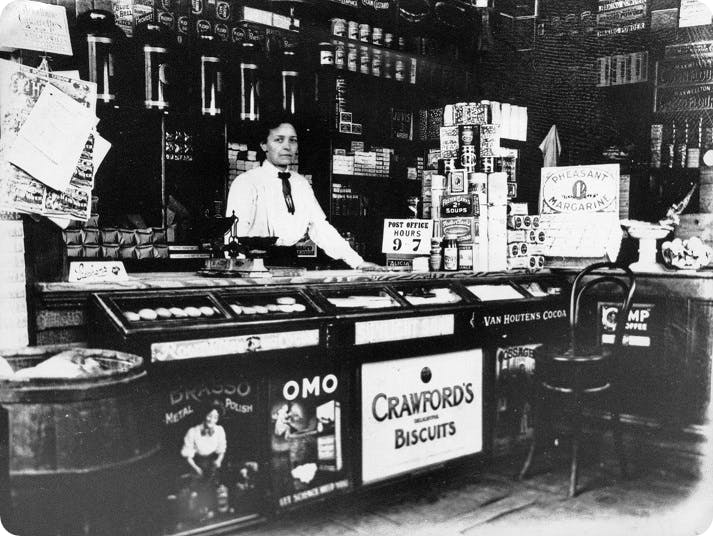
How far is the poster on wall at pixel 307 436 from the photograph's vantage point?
272 cm

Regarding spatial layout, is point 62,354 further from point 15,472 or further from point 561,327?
point 561,327

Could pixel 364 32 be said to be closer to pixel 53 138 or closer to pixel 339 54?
pixel 339 54

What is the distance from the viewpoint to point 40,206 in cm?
254

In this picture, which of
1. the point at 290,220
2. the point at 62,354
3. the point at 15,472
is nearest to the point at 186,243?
the point at 290,220

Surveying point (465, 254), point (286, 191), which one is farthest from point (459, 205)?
point (286, 191)

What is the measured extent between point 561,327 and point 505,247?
1.91 ft

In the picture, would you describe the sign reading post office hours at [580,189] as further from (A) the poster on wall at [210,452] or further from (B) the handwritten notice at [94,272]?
(B) the handwritten notice at [94,272]

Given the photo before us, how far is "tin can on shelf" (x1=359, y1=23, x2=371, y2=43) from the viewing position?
17.7 ft

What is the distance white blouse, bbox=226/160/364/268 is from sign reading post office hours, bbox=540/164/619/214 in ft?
4.50

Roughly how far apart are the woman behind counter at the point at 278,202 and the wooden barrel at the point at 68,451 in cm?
244

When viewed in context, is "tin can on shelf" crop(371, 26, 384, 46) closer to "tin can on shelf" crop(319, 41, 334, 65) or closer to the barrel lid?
"tin can on shelf" crop(319, 41, 334, 65)

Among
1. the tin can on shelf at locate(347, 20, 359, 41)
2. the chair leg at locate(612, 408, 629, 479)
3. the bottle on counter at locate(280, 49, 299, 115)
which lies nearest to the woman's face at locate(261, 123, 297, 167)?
the bottle on counter at locate(280, 49, 299, 115)

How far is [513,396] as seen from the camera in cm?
366

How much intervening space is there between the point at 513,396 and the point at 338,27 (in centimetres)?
320
